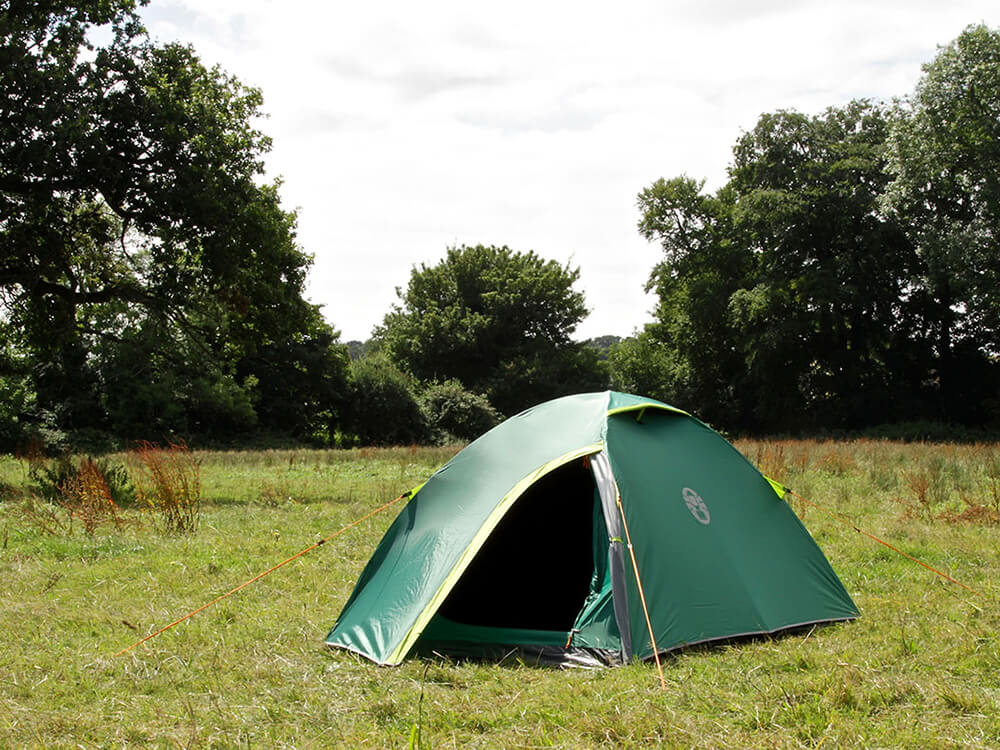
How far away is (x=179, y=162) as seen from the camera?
14.0 m

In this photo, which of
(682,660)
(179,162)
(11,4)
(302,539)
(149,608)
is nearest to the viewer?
(682,660)

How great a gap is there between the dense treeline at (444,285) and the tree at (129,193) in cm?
5

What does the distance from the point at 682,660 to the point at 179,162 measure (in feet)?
42.0

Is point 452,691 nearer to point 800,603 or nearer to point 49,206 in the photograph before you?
point 800,603

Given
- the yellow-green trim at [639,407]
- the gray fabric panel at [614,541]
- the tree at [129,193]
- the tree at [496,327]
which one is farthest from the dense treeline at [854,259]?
the gray fabric panel at [614,541]

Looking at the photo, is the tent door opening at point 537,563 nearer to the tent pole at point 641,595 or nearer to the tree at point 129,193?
the tent pole at point 641,595

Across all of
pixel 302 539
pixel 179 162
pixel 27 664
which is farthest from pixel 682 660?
pixel 179 162

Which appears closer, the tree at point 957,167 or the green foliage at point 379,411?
the tree at point 957,167

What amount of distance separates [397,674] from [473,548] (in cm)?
88

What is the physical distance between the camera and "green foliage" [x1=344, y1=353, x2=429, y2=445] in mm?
34500

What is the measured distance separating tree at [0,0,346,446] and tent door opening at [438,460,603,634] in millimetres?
10026

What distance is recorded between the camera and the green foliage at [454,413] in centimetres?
3609

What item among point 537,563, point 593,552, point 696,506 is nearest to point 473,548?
point 593,552

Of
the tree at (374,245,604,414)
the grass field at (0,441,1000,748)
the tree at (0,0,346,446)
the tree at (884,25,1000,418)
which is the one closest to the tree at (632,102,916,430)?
the tree at (884,25,1000,418)
